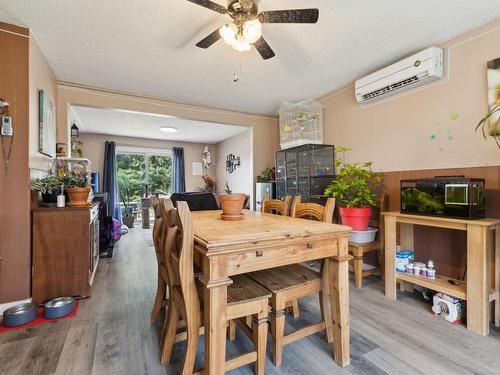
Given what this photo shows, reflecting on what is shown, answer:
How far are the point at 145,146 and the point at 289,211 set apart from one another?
5.72 metres

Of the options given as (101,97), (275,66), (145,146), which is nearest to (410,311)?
A: (275,66)

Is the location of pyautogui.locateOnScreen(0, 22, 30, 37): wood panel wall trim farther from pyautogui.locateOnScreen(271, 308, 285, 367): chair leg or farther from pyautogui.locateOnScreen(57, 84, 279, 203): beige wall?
pyautogui.locateOnScreen(271, 308, 285, 367): chair leg

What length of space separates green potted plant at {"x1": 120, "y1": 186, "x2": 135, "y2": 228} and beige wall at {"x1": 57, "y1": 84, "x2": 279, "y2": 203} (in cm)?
328

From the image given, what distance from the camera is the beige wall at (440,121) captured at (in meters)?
2.01

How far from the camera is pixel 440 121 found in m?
2.28

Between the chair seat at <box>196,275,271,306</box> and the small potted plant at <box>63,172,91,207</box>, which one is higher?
the small potted plant at <box>63,172,91,207</box>

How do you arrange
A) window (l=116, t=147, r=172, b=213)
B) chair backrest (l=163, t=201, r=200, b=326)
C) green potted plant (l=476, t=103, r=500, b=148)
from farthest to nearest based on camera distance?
window (l=116, t=147, r=172, b=213) → green potted plant (l=476, t=103, r=500, b=148) → chair backrest (l=163, t=201, r=200, b=326)

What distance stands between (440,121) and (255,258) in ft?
7.31

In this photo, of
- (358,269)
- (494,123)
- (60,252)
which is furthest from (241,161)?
(494,123)

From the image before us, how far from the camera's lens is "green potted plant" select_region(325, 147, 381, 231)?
2602mm

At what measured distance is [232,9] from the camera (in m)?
1.65

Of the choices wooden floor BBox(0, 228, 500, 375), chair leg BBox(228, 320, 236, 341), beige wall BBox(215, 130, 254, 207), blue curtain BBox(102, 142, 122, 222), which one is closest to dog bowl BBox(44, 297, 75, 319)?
wooden floor BBox(0, 228, 500, 375)

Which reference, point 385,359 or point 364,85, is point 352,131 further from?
point 385,359

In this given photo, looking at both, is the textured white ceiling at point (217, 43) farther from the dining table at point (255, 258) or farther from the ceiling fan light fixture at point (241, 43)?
the dining table at point (255, 258)
